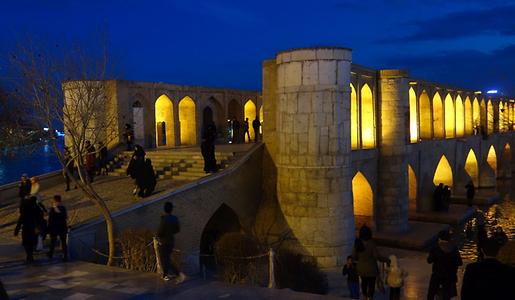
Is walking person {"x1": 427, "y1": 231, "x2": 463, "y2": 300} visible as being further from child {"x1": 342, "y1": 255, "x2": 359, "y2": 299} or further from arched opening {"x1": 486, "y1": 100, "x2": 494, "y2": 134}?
arched opening {"x1": 486, "y1": 100, "x2": 494, "y2": 134}

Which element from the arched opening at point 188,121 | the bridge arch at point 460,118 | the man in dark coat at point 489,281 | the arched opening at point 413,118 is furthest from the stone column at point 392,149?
the man in dark coat at point 489,281

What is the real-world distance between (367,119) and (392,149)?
138 centimetres

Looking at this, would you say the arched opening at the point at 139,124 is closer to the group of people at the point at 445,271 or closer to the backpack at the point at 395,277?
the group of people at the point at 445,271

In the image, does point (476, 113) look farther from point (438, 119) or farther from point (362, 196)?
point (362, 196)

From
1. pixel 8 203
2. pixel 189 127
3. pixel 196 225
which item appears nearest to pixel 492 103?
pixel 189 127

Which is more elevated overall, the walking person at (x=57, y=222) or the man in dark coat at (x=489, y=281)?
the man in dark coat at (x=489, y=281)

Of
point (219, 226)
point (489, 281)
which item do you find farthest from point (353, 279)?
point (219, 226)

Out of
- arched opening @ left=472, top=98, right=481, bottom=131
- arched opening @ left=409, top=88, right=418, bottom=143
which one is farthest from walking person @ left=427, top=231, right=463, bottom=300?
arched opening @ left=472, top=98, right=481, bottom=131

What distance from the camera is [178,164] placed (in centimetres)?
1504

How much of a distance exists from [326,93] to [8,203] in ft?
28.9

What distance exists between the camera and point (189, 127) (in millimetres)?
21172

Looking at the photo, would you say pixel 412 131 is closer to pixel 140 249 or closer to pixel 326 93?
pixel 326 93

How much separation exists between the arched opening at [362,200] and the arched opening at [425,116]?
8.51m

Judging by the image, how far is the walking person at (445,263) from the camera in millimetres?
6613
